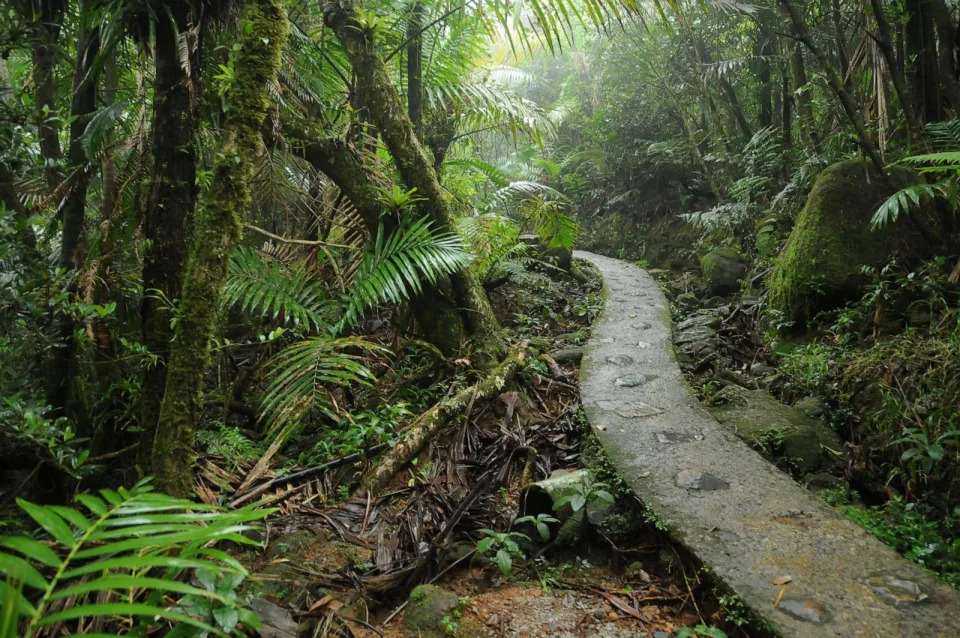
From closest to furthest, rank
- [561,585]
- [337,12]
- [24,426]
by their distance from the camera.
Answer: [24,426]
[561,585]
[337,12]

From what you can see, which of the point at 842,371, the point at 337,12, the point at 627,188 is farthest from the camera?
the point at 627,188

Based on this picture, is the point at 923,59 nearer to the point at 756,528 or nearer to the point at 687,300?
the point at 687,300

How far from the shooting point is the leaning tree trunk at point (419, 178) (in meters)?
3.82

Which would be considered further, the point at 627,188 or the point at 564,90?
the point at 564,90

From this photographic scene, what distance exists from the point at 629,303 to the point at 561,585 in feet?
14.9

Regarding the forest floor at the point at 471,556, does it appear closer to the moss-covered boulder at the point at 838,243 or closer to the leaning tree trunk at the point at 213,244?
the leaning tree trunk at the point at 213,244

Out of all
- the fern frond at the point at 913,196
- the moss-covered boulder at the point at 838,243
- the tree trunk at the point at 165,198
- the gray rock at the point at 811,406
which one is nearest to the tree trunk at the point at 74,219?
the tree trunk at the point at 165,198

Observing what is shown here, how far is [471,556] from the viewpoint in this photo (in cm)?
230

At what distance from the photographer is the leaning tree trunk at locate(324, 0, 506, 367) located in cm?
382

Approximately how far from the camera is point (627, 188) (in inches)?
465

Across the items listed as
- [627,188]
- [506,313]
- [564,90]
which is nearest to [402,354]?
[506,313]

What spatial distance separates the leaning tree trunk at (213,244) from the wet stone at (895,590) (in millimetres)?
2557

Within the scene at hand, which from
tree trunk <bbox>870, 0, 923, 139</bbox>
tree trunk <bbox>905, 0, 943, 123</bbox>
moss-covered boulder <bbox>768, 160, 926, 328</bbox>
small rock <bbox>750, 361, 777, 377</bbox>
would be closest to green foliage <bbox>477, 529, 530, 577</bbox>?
small rock <bbox>750, 361, 777, 377</bbox>

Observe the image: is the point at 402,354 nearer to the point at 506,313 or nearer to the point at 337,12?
the point at 506,313
